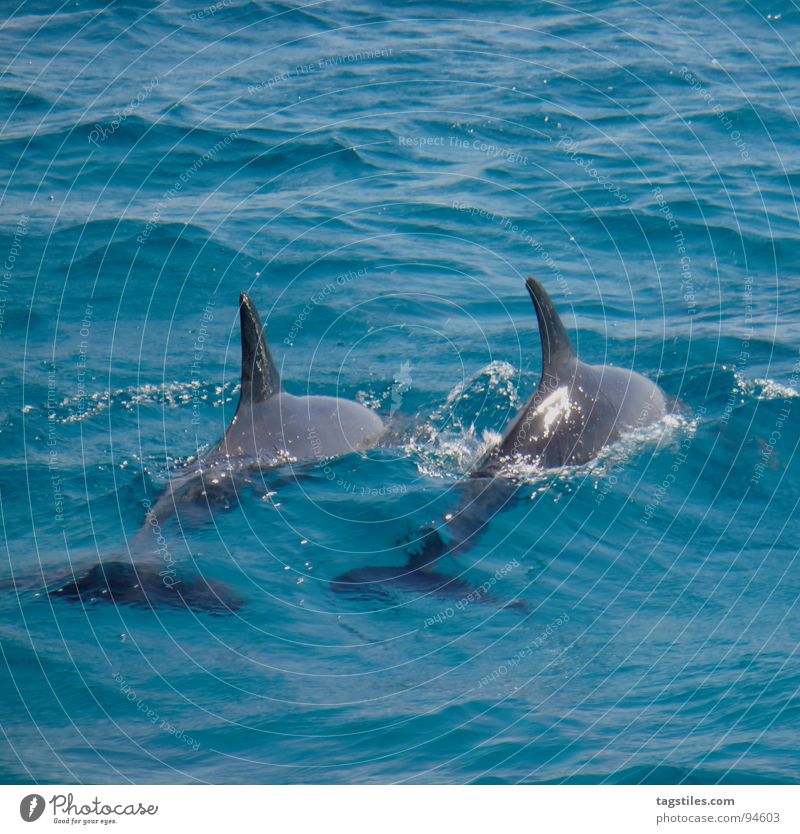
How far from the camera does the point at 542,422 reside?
13164 millimetres

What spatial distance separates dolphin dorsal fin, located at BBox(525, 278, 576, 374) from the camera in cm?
1330

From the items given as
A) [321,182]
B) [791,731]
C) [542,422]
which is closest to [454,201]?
[321,182]

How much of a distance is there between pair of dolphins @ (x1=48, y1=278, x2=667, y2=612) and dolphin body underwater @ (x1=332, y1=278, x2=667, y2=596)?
0.01 meters

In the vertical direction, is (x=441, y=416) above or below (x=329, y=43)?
below

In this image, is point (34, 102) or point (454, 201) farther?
point (34, 102)

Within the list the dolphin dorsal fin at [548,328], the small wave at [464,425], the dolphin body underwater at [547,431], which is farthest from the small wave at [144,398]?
the dolphin dorsal fin at [548,328]

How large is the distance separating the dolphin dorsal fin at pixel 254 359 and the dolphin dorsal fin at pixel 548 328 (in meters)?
3.15

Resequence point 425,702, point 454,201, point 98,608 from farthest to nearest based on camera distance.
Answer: point 454,201, point 98,608, point 425,702

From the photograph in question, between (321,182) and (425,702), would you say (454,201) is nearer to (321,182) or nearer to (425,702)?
(321,182)

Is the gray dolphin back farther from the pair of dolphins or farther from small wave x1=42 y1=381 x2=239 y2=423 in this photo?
small wave x1=42 y1=381 x2=239 y2=423

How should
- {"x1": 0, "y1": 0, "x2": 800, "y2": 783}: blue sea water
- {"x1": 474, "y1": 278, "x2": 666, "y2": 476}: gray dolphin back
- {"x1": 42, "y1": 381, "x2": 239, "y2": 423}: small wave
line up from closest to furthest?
1. {"x1": 0, "y1": 0, "x2": 800, "y2": 783}: blue sea water
2. {"x1": 474, "y1": 278, "x2": 666, "y2": 476}: gray dolphin back
3. {"x1": 42, "y1": 381, "x2": 239, "y2": 423}: small wave

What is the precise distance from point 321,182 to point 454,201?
2.71 m
